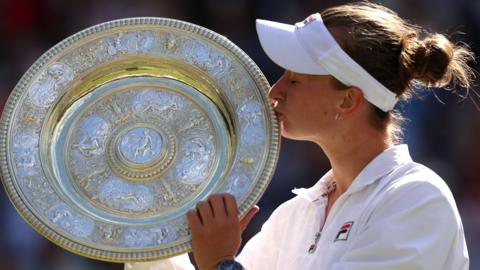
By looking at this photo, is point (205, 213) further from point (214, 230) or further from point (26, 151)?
point (26, 151)

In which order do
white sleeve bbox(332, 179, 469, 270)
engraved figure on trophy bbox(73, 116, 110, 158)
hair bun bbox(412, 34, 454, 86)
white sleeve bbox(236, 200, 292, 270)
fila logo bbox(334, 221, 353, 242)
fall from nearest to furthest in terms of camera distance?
Result: white sleeve bbox(332, 179, 469, 270), fila logo bbox(334, 221, 353, 242), hair bun bbox(412, 34, 454, 86), engraved figure on trophy bbox(73, 116, 110, 158), white sleeve bbox(236, 200, 292, 270)

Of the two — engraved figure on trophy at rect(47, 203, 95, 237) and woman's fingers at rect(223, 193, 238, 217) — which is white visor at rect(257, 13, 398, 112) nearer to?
woman's fingers at rect(223, 193, 238, 217)

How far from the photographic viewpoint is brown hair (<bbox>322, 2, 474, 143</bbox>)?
9.11 ft

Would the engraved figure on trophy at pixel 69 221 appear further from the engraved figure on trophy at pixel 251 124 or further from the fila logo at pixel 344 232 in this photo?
the fila logo at pixel 344 232

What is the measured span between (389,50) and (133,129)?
2.32ft

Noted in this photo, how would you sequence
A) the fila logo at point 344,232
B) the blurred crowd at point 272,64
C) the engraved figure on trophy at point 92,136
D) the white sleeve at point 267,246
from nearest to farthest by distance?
the fila logo at point 344,232 < the engraved figure on trophy at point 92,136 < the white sleeve at point 267,246 < the blurred crowd at point 272,64

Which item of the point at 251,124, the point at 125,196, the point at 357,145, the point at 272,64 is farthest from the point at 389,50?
the point at 272,64

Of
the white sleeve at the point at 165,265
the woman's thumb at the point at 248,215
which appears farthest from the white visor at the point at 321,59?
the white sleeve at the point at 165,265

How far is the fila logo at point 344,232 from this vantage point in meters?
2.71

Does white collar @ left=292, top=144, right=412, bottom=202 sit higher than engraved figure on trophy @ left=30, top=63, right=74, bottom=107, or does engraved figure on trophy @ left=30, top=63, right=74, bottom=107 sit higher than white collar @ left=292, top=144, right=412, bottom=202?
engraved figure on trophy @ left=30, top=63, right=74, bottom=107

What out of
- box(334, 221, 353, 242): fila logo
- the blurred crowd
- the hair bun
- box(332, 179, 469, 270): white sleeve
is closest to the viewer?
box(332, 179, 469, 270): white sleeve

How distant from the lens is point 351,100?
2.82 m

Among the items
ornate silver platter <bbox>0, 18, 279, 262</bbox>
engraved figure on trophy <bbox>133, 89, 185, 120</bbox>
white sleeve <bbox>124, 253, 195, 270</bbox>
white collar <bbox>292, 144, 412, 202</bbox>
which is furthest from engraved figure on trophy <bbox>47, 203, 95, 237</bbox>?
white collar <bbox>292, 144, 412, 202</bbox>

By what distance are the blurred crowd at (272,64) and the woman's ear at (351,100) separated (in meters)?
3.14
